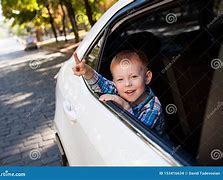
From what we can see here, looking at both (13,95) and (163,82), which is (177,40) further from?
(13,95)

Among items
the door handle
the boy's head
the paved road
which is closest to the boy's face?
the boy's head

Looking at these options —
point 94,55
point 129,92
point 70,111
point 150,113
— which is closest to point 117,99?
point 129,92

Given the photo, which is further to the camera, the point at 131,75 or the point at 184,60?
the point at 184,60

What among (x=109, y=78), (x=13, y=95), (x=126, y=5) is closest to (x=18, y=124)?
(x=13, y=95)

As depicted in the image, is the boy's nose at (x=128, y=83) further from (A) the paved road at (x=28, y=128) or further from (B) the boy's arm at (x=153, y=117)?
(A) the paved road at (x=28, y=128)

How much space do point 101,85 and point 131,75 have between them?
0.35 meters

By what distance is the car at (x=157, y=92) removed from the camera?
1661mm

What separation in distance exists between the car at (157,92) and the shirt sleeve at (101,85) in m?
0.06

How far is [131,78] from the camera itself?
2055 mm

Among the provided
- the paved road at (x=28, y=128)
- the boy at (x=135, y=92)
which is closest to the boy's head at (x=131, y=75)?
the boy at (x=135, y=92)

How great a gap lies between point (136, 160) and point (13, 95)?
8555 mm

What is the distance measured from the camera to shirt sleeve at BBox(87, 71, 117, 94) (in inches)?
91.8

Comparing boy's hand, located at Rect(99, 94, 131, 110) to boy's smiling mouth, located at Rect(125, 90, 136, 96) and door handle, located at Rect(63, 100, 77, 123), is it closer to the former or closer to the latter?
boy's smiling mouth, located at Rect(125, 90, 136, 96)

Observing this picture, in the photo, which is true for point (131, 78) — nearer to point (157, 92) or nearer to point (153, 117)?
point (153, 117)
